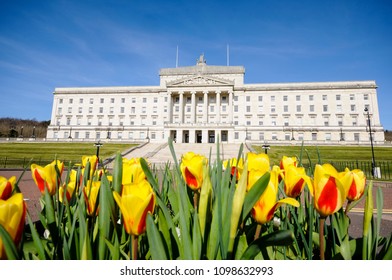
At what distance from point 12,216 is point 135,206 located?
39cm

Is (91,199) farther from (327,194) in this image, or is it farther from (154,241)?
(327,194)

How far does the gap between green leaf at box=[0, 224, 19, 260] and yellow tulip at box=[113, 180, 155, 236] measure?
13.5 inches

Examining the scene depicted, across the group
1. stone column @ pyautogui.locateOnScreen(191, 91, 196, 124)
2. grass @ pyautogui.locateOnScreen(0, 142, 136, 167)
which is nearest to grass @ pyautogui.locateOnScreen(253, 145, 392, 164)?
grass @ pyautogui.locateOnScreen(0, 142, 136, 167)

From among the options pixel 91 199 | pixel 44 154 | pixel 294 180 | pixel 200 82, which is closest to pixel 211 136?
pixel 200 82

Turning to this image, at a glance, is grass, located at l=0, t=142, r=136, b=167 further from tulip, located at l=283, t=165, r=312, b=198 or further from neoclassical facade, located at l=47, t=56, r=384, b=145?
tulip, located at l=283, t=165, r=312, b=198

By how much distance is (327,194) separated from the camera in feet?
3.56

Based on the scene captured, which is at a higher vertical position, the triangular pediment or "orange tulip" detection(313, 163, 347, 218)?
the triangular pediment

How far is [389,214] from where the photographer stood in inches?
275

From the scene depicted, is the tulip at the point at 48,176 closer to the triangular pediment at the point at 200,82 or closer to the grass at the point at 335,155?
the grass at the point at 335,155

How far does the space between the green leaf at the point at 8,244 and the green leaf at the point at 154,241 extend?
43 centimetres

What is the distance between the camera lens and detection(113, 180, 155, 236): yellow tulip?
2.86 feet
